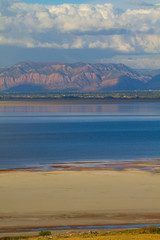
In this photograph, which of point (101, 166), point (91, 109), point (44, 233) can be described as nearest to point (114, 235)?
point (44, 233)

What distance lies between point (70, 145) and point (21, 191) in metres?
24.1

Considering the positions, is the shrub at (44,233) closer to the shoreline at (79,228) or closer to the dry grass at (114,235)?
the dry grass at (114,235)

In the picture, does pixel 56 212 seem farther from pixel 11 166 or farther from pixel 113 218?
pixel 11 166

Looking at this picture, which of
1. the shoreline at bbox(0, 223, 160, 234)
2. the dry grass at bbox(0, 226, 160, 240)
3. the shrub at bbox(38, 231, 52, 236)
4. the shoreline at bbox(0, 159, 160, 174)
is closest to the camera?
the dry grass at bbox(0, 226, 160, 240)

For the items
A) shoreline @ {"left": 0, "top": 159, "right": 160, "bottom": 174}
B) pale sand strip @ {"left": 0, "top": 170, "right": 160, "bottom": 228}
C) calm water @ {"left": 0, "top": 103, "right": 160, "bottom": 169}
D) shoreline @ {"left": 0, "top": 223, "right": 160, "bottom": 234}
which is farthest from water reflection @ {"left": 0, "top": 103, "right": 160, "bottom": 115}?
shoreline @ {"left": 0, "top": 223, "right": 160, "bottom": 234}

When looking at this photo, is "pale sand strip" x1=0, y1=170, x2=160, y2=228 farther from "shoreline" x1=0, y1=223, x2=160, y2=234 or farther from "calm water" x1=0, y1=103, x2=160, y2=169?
"calm water" x1=0, y1=103, x2=160, y2=169

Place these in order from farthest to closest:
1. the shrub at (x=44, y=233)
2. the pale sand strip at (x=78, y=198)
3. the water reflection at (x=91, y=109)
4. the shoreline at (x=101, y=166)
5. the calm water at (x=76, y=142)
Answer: the water reflection at (x=91, y=109), the calm water at (x=76, y=142), the shoreline at (x=101, y=166), the pale sand strip at (x=78, y=198), the shrub at (x=44, y=233)

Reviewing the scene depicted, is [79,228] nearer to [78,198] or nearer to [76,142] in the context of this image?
[78,198]

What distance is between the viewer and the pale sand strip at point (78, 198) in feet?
51.1

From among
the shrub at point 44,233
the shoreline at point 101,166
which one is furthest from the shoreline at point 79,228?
the shoreline at point 101,166

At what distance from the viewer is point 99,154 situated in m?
36.1

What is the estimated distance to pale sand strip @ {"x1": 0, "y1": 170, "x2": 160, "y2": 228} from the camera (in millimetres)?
15573

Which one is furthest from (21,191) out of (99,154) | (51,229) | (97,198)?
(99,154)

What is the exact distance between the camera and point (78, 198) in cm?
1841
